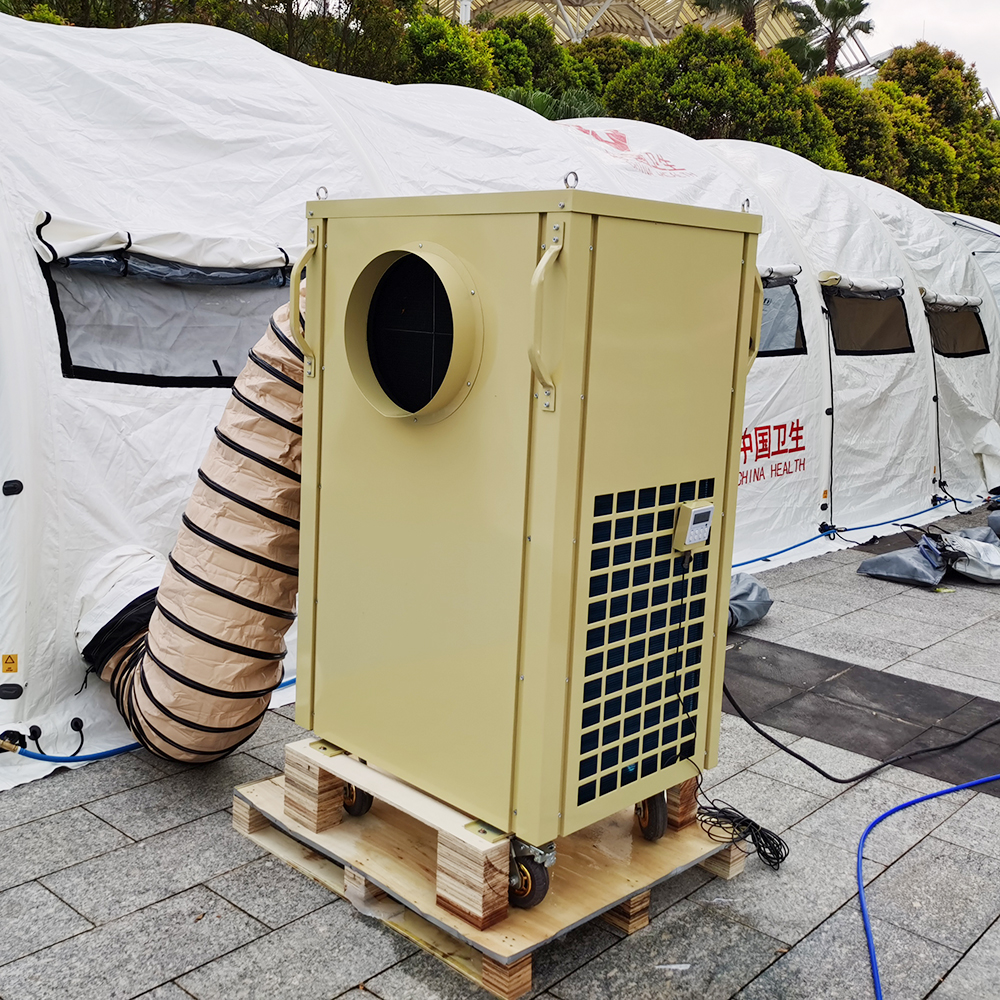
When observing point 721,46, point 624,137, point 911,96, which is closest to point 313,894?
point 624,137

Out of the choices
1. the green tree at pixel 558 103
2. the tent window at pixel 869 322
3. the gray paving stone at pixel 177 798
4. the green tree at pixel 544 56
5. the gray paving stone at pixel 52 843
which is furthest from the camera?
the green tree at pixel 544 56

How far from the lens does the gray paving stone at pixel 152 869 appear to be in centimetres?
325

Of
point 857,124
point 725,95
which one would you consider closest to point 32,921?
point 725,95

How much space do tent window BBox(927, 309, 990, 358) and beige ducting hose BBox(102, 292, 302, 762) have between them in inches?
344

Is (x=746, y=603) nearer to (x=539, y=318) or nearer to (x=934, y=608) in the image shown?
(x=934, y=608)

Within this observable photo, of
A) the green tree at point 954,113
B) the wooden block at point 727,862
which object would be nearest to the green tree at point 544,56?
the green tree at point 954,113

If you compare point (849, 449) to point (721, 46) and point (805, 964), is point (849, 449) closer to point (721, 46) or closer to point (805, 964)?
point (805, 964)

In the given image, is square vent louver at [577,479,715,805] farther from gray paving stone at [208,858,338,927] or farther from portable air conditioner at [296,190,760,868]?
gray paving stone at [208,858,338,927]

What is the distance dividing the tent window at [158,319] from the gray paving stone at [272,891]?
2.31m

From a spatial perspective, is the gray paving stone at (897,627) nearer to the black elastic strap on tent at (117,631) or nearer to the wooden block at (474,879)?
the wooden block at (474,879)

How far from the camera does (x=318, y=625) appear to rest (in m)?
3.43

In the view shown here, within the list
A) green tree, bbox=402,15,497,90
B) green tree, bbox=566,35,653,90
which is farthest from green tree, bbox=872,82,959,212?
green tree, bbox=402,15,497,90

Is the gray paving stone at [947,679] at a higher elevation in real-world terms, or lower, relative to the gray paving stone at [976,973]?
lower

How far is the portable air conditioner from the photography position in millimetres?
2727
